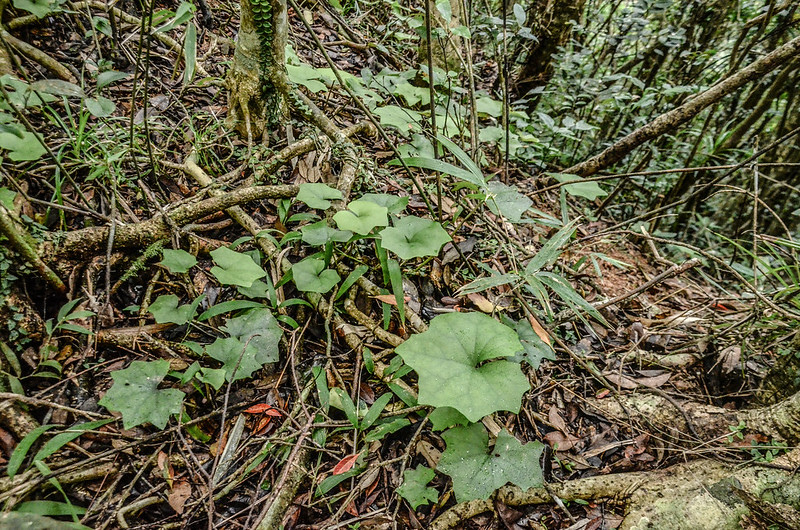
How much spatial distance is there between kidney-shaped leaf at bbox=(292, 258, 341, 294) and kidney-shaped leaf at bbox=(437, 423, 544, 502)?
86cm

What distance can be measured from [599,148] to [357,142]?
2.83m

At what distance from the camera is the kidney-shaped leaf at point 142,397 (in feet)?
4.88

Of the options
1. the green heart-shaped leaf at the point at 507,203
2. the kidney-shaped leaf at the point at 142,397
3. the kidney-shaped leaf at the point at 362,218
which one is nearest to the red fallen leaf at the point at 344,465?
the kidney-shaped leaf at the point at 142,397

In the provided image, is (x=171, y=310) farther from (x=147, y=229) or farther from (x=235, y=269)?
(x=147, y=229)

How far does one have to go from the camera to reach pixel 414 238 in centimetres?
192

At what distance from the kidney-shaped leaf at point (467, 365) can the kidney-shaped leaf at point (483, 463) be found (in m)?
0.27

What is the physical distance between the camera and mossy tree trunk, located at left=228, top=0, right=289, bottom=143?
2.30 metres

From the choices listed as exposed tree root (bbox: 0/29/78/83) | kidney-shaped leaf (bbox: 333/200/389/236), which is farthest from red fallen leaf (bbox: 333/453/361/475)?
exposed tree root (bbox: 0/29/78/83)

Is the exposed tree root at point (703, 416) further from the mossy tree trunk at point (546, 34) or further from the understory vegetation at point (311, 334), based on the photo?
the mossy tree trunk at point (546, 34)

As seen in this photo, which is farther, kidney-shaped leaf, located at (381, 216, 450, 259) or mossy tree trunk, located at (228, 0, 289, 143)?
mossy tree trunk, located at (228, 0, 289, 143)

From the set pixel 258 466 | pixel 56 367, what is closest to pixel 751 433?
pixel 258 466

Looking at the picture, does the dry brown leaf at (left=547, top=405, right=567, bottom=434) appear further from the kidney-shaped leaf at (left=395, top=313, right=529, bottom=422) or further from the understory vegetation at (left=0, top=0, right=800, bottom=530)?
the kidney-shaped leaf at (left=395, top=313, right=529, bottom=422)

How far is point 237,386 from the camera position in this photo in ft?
6.20

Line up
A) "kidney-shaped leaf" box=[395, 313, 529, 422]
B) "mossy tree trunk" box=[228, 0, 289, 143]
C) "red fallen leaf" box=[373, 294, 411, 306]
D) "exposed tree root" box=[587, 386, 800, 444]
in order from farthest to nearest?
1. "mossy tree trunk" box=[228, 0, 289, 143]
2. "red fallen leaf" box=[373, 294, 411, 306]
3. "exposed tree root" box=[587, 386, 800, 444]
4. "kidney-shaped leaf" box=[395, 313, 529, 422]
